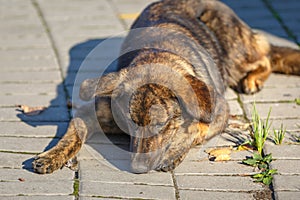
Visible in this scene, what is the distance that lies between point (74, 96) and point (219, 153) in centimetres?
175

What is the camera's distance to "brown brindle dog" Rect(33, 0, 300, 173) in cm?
493

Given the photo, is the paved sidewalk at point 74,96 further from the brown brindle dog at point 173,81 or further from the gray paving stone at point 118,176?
the brown brindle dog at point 173,81

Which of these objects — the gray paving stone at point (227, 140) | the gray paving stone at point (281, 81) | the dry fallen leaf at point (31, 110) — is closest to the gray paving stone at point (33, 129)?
the dry fallen leaf at point (31, 110)

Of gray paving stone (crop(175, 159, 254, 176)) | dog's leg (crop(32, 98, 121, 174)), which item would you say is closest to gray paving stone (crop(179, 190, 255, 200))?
gray paving stone (crop(175, 159, 254, 176))

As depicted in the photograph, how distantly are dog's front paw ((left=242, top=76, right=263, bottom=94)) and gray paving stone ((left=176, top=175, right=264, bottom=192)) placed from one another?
182 cm

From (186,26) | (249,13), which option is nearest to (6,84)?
(186,26)

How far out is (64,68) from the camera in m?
7.13

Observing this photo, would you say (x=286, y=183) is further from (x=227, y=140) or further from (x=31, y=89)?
(x=31, y=89)

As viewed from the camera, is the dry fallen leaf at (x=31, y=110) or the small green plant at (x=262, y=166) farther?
the dry fallen leaf at (x=31, y=110)

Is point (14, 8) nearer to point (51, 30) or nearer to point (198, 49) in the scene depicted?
point (51, 30)

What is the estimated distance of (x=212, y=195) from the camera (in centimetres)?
465

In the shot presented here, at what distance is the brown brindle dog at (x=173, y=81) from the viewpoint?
493 centimetres

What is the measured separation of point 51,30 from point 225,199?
4386 millimetres

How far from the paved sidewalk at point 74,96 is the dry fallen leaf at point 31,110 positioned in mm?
67
